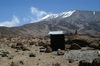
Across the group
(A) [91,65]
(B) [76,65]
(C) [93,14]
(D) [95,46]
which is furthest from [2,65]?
(C) [93,14]

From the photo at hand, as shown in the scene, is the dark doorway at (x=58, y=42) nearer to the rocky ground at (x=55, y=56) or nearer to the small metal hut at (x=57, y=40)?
the small metal hut at (x=57, y=40)

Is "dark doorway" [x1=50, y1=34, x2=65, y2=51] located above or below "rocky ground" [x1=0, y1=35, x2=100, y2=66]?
above

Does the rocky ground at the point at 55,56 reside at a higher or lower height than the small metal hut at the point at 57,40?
lower

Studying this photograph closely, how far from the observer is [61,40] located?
15.3m

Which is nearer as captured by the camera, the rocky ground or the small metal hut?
the rocky ground

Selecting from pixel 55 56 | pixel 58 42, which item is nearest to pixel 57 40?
pixel 58 42

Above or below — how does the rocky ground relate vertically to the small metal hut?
below

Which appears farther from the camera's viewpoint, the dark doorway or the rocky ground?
the dark doorway

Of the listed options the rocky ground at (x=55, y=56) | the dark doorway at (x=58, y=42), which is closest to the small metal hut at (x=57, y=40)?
the dark doorway at (x=58, y=42)

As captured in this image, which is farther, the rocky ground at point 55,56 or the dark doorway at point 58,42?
the dark doorway at point 58,42

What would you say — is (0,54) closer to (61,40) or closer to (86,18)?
(61,40)

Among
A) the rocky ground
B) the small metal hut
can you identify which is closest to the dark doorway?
the small metal hut

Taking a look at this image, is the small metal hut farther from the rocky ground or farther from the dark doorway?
the rocky ground

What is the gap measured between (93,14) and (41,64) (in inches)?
6954
